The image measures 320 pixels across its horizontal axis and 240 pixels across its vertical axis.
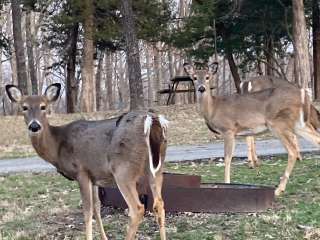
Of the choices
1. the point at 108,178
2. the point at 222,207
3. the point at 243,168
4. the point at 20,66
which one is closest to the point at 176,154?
the point at 243,168

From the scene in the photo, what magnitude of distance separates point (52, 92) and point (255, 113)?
436 centimetres

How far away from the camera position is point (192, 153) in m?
16.2

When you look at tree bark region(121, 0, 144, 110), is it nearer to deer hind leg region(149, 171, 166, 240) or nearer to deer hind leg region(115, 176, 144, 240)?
deer hind leg region(149, 171, 166, 240)

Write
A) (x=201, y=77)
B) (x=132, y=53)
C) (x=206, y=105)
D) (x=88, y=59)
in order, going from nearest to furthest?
(x=206, y=105) → (x=201, y=77) → (x=132, y=53) → (x=88, y=59)

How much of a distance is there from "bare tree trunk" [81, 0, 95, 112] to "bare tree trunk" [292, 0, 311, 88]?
856 cm

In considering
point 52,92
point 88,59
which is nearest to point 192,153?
point 52,92

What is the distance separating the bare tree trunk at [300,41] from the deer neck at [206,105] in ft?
44.2

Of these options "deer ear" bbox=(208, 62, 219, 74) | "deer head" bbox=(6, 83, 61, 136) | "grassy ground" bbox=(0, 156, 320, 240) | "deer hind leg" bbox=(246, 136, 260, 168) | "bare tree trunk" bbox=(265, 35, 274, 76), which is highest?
"bare tree trunk" bbox=(265, 35, 274, 76)

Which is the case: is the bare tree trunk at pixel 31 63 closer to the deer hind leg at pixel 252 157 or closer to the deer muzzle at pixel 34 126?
the deer hind leg at pixel 252 157

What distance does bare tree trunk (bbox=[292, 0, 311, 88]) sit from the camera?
2484 centimetres

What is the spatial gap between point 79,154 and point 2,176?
6.42 metres

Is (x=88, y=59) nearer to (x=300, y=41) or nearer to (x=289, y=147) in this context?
(x=300, y=41)

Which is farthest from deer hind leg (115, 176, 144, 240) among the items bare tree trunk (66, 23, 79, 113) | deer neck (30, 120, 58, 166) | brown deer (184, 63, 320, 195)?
bare tree trunk (66, 23, 79, 113)

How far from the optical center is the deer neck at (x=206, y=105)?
465 inches
